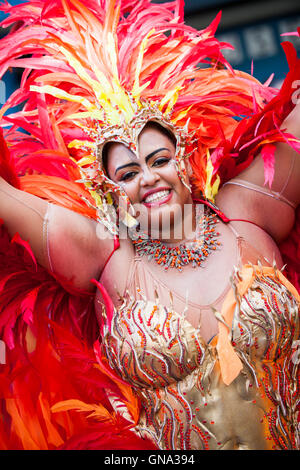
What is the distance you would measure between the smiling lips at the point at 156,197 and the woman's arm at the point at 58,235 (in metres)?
0.16

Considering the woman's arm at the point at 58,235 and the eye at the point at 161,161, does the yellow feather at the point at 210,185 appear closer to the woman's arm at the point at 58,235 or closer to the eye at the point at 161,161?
the eye at the point at 161,161

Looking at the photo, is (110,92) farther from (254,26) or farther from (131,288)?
(254,26)

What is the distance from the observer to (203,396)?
1.30 meters

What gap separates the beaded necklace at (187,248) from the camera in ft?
4.70

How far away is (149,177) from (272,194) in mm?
369

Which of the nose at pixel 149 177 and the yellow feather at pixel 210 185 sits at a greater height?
the nose at pixel 149 177

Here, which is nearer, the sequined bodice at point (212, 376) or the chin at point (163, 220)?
the sequined bodice at point (212, 376)

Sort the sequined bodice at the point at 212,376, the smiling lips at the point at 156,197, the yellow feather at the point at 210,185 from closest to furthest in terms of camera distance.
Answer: the sequined bodice at the point at 212,376 → the smiling lips at the point at 156,197 → the yellow feather at the point at 210,185

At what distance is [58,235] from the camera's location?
137 cm

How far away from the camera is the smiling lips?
140cm


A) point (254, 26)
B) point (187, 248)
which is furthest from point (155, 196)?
point (254, 26)

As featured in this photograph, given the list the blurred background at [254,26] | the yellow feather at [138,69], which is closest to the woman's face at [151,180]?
the yellow feather at [138,69]

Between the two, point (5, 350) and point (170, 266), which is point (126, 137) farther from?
point (5, 350)

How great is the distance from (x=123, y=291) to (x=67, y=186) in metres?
0.38
